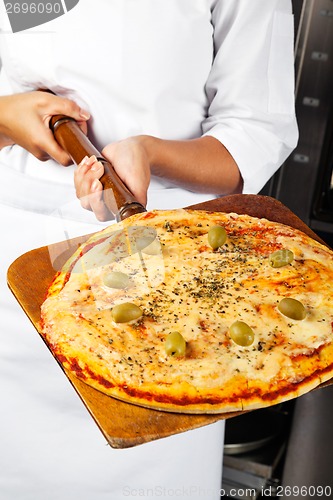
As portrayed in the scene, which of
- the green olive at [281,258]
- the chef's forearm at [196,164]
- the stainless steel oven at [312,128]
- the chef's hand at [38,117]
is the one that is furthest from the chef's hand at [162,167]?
the stainless steel oven at [312,128]

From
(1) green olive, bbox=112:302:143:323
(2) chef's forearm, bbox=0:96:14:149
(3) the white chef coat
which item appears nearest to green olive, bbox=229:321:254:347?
(1) green olive, bbox=112:302:143:323

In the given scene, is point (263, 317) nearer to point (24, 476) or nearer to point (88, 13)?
point (88, 13)

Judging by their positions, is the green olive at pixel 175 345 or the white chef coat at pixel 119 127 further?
the white chef coat at pixel 119 127

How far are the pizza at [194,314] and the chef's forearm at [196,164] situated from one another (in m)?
0.20

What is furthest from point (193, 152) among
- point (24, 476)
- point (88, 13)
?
point (24, 476)

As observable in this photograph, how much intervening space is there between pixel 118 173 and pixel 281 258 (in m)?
0.31

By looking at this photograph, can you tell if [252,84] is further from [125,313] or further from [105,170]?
[125,313]

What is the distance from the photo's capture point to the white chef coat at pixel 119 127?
130 cm

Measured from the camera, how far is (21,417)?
57.2 inches

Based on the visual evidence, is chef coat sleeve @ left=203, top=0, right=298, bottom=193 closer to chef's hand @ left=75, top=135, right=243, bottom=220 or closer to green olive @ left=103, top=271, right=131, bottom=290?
chef's hand @ left=75, top=135, right=243, bottom=220

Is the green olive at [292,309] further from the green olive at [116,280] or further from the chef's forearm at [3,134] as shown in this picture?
the chef's forearm at [3,134]

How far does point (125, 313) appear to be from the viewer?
0.92 metres

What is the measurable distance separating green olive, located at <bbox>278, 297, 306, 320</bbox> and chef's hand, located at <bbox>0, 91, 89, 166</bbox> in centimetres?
53

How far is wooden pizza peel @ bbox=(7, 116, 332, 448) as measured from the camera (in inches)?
32.2
